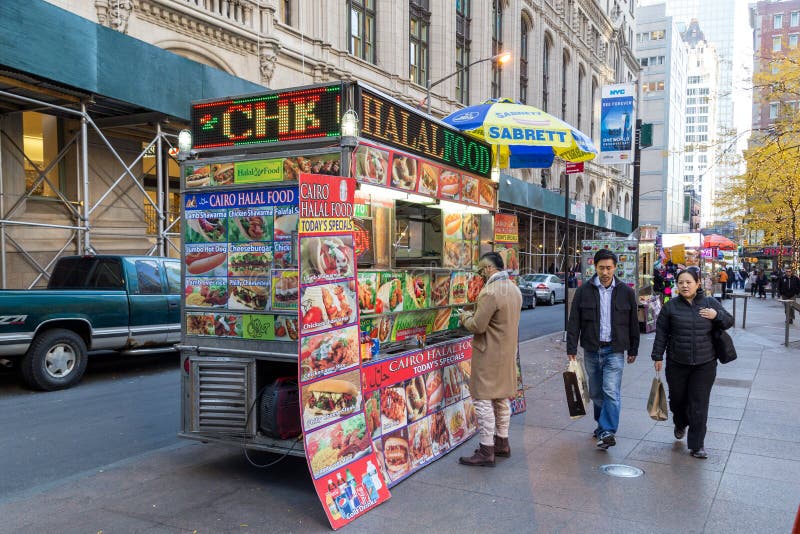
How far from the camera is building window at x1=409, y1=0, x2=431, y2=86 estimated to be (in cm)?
2820

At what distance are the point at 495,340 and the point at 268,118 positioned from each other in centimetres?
281

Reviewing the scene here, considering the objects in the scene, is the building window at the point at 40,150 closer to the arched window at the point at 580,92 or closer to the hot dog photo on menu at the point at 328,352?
the hot dog photo on menu at the point at 328,352

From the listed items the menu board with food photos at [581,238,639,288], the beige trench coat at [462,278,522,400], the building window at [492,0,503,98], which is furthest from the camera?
the building window at [492,0,503,98]

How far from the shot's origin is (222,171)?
17.8ft

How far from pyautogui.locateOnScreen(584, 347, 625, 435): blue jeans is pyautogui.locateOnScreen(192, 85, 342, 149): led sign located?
345 cm

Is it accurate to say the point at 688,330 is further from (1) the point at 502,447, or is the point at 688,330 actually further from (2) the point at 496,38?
(2) the point at 496,38

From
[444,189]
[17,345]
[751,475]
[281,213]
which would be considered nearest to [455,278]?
[444,189]

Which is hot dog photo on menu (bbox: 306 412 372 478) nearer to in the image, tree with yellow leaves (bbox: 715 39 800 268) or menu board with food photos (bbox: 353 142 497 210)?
menu board with food photos (bbox: 353 142 497 210)

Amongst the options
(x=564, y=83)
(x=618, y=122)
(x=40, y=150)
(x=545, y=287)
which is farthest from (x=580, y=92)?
(x=40, y=150)

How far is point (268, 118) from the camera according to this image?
5293 mm

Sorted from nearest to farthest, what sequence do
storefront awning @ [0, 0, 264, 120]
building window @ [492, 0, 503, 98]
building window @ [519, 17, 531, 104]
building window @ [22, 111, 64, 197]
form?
1. storefront awning @ [0, 0, 264, 120]
2. building window @ [22, 111, 64, 197]
3. building window @ [492, 0, 503, 98]
4. building window @ [519, 17, 531, 104]

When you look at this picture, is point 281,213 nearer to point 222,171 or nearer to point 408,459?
point 222,171

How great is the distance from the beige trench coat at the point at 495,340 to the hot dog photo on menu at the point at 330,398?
1322 millimetres

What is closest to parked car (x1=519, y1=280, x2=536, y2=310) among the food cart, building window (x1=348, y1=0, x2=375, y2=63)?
building window (x1=348, y1=0, x2=375, y2=63)
